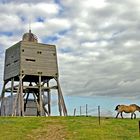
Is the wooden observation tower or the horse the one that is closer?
the horse

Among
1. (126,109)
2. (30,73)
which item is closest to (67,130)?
(126,109)

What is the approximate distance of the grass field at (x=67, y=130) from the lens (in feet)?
99.3

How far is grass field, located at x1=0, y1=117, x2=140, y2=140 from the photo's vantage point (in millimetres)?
30281

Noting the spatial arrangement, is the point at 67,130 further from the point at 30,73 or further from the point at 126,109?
the point at 30,73

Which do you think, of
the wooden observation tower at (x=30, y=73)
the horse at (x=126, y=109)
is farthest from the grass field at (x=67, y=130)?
the wooden observation tower at (x=30, y=73)

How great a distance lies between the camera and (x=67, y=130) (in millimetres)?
32844

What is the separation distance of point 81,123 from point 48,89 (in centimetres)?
2921

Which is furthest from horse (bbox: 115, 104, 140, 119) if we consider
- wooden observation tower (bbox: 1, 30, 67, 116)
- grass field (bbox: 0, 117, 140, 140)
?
wooden observation tower (bbox: 1, 30, 67, 116)

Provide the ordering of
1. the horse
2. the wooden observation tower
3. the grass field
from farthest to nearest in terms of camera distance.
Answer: the wooden observation tower, the horse, the grass field

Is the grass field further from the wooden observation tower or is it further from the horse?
the wooden observation tower

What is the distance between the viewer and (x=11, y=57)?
65.3 meters

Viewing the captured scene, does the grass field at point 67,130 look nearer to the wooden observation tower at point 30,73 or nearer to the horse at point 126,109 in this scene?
the horse at point 126,109

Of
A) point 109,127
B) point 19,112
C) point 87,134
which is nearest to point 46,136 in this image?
point 87,134

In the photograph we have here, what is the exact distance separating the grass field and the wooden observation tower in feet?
75.8
